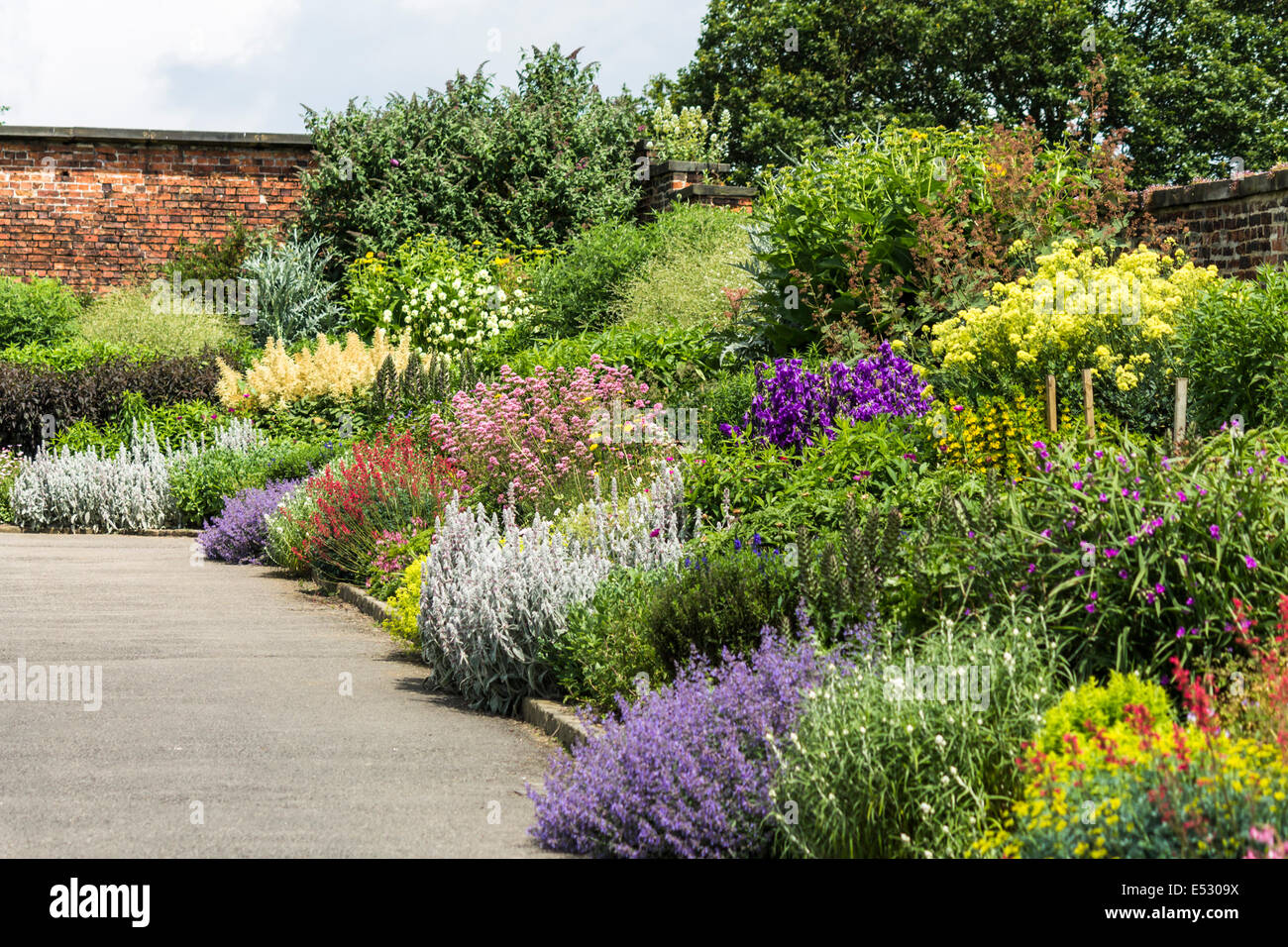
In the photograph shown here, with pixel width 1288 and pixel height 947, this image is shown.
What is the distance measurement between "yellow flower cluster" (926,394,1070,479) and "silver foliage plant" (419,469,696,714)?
1.75 m

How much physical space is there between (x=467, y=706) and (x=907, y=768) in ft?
11.3

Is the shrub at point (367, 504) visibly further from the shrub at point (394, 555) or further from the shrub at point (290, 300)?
the shrub at point (290, 300)

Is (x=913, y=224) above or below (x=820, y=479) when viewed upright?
above

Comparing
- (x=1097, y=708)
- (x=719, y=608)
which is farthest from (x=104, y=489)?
(x=1097, y=708)

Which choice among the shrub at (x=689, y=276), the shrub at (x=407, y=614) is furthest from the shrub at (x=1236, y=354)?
the shrub at (x=689, y=276)

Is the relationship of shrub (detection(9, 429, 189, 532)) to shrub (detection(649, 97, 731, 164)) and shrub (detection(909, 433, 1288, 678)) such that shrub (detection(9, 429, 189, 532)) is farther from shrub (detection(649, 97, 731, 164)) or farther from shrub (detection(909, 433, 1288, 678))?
shrub (detection(909, 433, 1288, 678))

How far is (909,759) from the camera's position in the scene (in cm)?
410

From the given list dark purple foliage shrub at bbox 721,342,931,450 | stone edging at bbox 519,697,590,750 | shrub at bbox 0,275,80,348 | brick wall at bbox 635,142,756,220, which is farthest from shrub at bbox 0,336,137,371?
stone edging at bbox 519,697,590,750

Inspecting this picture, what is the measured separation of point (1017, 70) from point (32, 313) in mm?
21938

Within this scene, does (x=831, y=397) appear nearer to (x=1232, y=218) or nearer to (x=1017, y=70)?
(x=1232, y=218)

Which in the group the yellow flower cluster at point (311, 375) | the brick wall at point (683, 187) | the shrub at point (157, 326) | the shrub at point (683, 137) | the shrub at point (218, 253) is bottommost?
the yellow flower cluster at point (311, 375)

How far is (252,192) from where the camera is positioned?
22.8 m

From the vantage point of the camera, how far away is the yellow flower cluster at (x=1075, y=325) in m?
8.72

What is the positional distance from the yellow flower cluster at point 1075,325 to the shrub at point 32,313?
16.1 m
